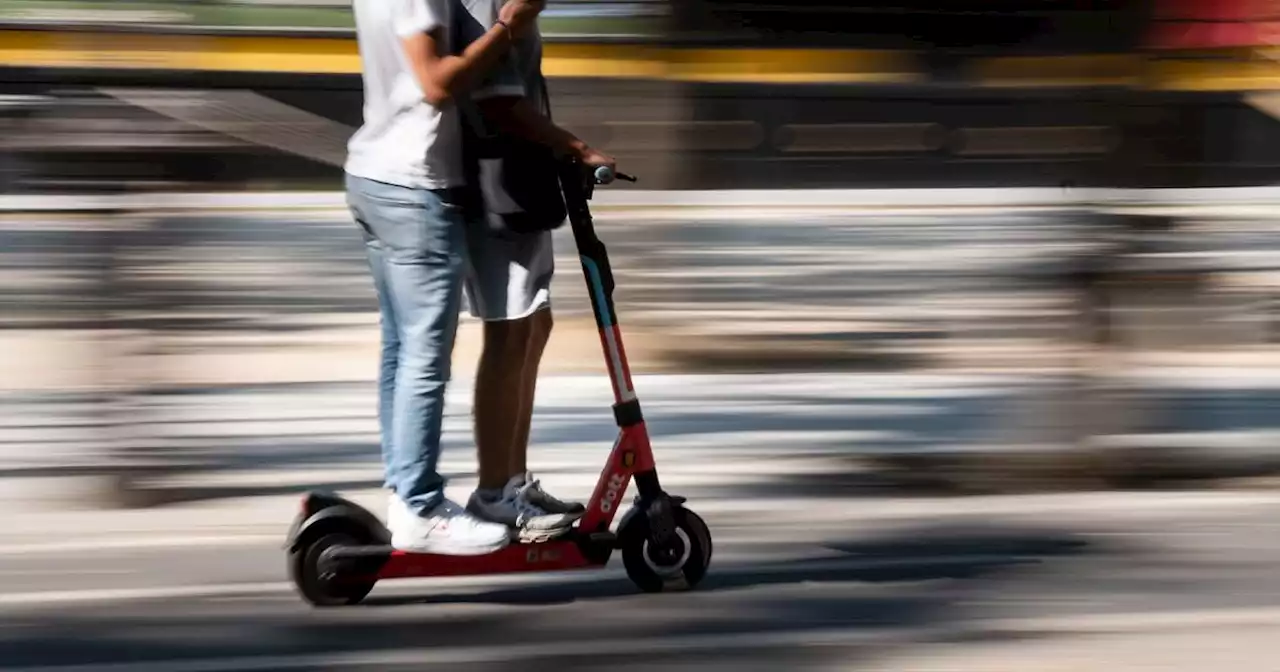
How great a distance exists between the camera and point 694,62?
1146 centimetres

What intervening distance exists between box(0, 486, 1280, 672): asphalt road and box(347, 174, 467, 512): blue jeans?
40 cm

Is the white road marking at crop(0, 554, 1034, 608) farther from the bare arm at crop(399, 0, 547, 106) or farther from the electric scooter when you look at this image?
the bare arm at crop(399, 0, 547, 106)

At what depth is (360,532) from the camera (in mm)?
4117

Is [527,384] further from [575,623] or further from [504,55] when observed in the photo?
[504,55]

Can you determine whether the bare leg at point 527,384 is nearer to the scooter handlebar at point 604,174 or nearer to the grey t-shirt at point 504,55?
the scooter handlebar at point 604,174

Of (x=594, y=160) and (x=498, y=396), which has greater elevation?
(x=594, y=160)

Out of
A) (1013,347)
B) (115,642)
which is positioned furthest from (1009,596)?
(1013,347)

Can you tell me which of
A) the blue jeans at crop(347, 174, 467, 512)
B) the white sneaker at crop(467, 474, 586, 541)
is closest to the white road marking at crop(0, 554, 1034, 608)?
the white sneaker at crop(467, 474, 586, 541)

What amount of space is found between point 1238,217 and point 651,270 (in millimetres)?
6879

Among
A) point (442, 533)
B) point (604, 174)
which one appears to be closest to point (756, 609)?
point (442, 533)

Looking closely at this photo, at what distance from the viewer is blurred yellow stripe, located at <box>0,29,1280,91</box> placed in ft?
16.8

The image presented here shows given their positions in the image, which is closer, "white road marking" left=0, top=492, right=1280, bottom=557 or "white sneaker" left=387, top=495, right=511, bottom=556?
"white sneaker" left=387, top=495, right=511, bottom=556

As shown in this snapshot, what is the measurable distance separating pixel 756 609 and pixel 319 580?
41.3 inches

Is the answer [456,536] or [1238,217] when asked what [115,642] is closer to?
[456,536]
